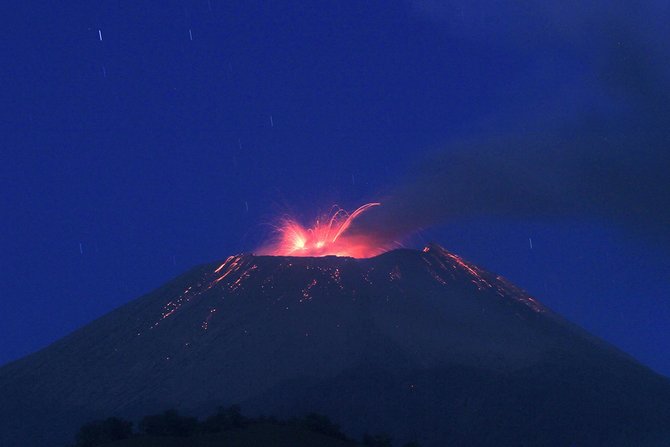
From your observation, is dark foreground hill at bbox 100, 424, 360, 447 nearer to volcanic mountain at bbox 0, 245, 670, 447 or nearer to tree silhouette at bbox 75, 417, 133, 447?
tree silhouette at bbox 75, 417, 133, 447

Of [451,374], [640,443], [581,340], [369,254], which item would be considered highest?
[369,254]

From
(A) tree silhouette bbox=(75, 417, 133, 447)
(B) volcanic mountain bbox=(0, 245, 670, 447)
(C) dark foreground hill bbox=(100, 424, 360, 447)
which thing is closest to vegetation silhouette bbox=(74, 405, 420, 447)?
(A) tree silhouette bbox=(75, 417, 133, 447)

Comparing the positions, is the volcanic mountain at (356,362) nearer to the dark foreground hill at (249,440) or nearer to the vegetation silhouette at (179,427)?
the vegetation silhouette at (179,427)

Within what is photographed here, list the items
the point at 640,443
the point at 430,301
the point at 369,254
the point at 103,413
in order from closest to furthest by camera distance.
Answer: the point at 640,443
the point at 103,413
the point at 430,301
the point at 369,254

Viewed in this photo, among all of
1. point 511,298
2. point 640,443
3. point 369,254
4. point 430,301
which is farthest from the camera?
point 369,254

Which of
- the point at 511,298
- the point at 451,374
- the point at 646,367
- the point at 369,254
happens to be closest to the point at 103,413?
the point at 451,374

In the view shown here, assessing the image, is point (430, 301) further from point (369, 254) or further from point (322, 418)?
point (322, 418)

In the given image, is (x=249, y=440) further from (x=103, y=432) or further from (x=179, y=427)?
(x=103, y=432)
